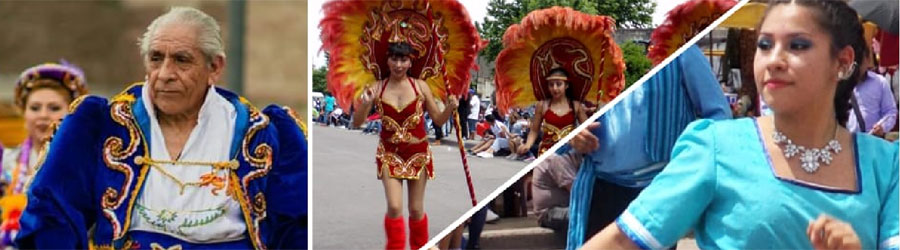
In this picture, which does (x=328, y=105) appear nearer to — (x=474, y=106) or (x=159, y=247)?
(x=474, y=106)

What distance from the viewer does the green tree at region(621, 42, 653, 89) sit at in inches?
80.1

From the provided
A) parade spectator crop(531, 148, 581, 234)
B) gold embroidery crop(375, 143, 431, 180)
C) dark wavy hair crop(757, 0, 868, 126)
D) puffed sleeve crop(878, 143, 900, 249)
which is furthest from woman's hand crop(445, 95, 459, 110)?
puffed sleeve crop(878, 143, 900, 249)

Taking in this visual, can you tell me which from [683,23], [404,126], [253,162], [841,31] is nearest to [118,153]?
[253,162]

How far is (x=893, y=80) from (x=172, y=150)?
1.59 m

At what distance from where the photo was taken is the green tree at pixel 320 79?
2.11 metres

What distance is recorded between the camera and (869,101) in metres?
1.96

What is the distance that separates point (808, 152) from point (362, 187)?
98 centimetres

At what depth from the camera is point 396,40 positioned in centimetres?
217

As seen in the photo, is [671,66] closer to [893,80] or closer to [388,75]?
[893,80]

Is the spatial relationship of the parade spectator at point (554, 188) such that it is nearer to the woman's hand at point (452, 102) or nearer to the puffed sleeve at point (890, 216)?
the woman's hand at point (452, 102)

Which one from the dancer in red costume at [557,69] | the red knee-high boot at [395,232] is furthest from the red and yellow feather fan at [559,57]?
the red knee-high boot at [395,232]

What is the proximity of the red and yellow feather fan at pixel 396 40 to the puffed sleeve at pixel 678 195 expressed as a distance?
0.51 metres

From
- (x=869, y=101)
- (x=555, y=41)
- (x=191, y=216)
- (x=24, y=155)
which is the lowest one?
(x=191, y=216)

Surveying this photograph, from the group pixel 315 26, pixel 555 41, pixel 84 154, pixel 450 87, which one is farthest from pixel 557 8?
pixel 84 154
